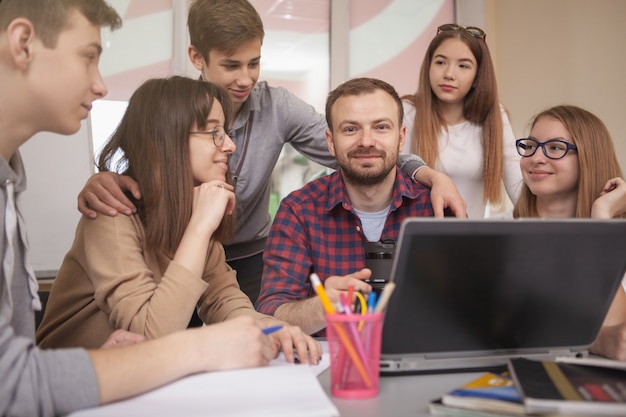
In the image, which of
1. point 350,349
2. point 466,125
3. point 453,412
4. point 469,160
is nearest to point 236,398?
point 350,349

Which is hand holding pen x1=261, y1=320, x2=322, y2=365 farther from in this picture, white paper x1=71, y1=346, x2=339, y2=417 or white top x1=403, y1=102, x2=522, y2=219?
white top x1=403, y1=102, x2=522, y2=219

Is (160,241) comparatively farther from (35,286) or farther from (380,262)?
(380,262)

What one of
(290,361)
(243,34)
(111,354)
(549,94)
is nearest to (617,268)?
(290,361)

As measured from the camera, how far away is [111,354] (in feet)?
2.85

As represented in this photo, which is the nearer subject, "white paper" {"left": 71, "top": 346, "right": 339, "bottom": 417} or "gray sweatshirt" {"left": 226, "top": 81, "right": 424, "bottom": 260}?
"white paper" {"left": 71, "top": 346, "right": 339, "bottom": 417}

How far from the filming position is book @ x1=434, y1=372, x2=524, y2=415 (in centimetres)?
81

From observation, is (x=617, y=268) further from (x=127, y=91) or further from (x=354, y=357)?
(x=127, y=91)

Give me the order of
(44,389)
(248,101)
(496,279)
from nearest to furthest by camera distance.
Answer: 1. (44,389)
2. (496,279)
3. (248,101)

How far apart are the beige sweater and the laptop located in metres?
0.45

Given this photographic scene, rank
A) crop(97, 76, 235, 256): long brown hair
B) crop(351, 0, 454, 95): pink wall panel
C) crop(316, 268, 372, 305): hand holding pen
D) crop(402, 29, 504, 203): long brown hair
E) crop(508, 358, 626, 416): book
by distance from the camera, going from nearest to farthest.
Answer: crop(508, 358, 626, 416): book, crop(316, 268, 372, 305): hand holding pen, crop(97, 76, 235, 256): long brown hair, crop(402, 29, 504, 203): long brown hair, crop(351, 0, 454, 95): pink wall panel

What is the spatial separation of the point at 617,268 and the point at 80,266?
41.9 inches

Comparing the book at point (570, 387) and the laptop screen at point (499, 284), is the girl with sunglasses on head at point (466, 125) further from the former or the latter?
the book at point (570, 387)

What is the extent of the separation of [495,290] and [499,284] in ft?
0.04

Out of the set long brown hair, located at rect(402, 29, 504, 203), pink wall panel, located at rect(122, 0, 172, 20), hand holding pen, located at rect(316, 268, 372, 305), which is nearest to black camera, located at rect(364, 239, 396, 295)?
hand holding pen, located at rect(316, 268, 372, 305)
